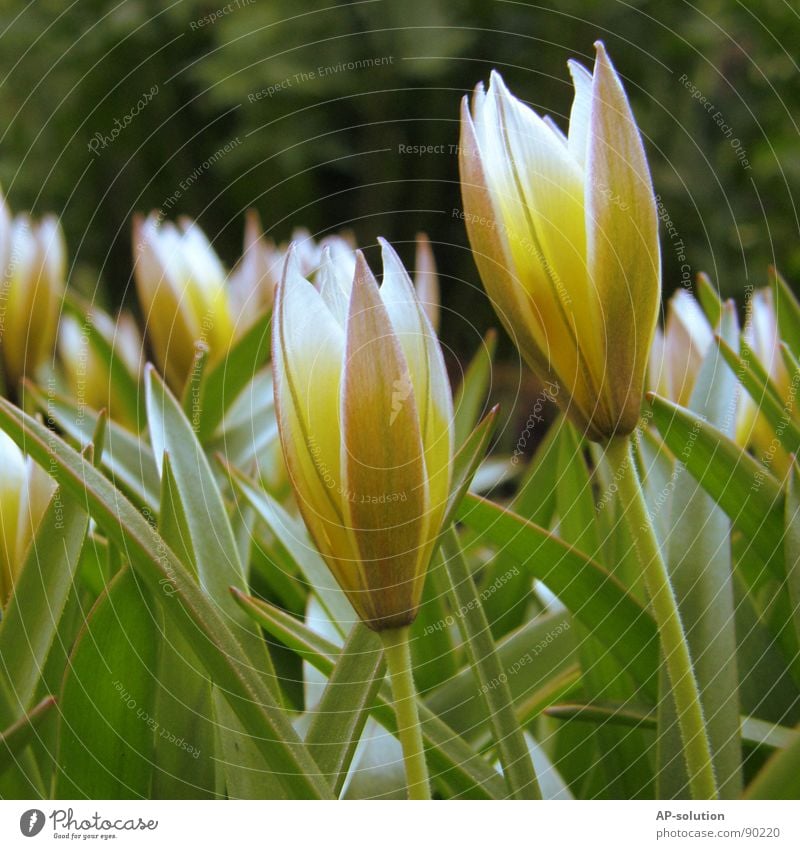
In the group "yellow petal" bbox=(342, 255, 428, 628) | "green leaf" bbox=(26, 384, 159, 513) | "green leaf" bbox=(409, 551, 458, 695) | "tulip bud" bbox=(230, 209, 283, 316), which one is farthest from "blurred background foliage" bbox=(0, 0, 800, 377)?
"yellow petal" bbox=(342, 255, 428, 628)

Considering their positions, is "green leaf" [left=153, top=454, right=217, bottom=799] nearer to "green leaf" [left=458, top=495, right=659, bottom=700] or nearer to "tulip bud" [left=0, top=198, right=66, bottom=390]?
"green leaf" [left=458, top=495, right=659, bottom=700]

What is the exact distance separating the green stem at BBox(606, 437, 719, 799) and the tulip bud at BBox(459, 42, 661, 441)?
0.01 meters

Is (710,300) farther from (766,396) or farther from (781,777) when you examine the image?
(781,777)

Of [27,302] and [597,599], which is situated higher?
[27,302]

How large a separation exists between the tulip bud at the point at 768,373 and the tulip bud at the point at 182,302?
25cm

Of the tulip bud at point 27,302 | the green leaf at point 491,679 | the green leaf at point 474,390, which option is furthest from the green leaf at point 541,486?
the tulip bud at point 27,302

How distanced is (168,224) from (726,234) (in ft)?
1.92

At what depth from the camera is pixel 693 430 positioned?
0.84 feet

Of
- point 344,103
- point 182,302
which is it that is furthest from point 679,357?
point 344,103

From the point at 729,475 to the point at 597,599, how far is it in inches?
2.0

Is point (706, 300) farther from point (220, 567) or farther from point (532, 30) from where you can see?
point (532, 30)

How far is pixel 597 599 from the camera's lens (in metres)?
0.26

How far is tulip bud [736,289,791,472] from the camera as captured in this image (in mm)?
323
